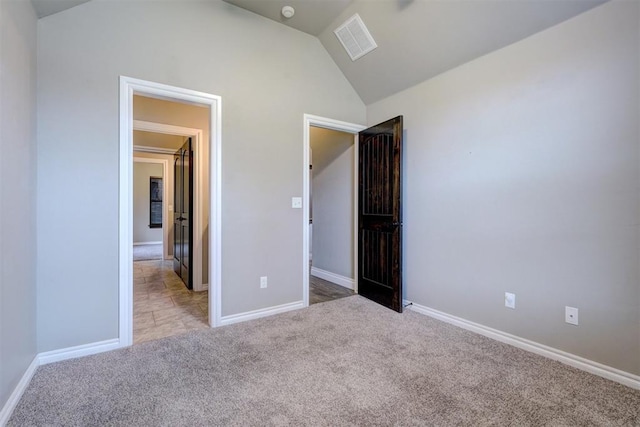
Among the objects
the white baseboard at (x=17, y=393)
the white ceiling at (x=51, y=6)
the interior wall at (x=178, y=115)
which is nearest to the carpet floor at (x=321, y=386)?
the white baseboard at (x=17, y=393)

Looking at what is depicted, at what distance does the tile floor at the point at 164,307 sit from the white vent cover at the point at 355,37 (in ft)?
10.1

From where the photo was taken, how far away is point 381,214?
3172mm

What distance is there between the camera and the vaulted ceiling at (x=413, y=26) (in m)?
2.03

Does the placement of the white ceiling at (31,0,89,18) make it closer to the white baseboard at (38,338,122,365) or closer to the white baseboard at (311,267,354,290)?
the white baseboard at (38,338,122,365)

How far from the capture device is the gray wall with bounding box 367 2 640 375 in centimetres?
178

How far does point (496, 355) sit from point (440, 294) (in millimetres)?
753

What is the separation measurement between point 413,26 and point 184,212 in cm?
359

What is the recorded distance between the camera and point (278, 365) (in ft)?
6.43

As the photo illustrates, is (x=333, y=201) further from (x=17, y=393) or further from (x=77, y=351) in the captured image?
(x=17, y=393)

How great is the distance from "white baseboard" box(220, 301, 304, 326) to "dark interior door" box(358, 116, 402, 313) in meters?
0.88

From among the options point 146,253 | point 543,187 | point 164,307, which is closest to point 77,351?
point 164,307

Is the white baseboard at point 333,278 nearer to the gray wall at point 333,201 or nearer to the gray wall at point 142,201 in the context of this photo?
the gray wall at point 333,201

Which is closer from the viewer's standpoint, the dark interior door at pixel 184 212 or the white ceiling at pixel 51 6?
the white ceiling at pixel 51 6

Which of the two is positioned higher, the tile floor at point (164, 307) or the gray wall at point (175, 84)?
the gray wall at point (175, 84)
